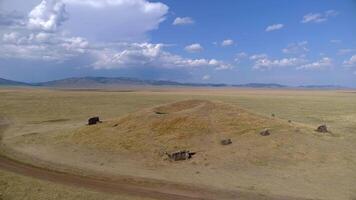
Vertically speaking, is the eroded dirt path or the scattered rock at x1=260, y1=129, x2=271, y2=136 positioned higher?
the scattered rock at x1=260, y1=129, x2=271, y2=136

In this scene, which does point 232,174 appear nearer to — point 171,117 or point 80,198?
point 80,198

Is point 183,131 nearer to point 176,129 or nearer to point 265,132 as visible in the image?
point 176,129

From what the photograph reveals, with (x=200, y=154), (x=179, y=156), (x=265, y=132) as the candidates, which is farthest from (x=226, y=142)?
(x=179, y=156)

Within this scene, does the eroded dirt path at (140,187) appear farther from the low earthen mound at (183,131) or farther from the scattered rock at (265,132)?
the scattered rock at (265,132)

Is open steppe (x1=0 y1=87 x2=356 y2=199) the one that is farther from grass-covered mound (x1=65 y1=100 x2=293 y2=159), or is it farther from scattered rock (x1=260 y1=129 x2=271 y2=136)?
scattered rock (x1=260 y1=129 x2=271 y2=136)

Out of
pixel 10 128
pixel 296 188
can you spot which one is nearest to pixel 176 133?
pixel 296 188

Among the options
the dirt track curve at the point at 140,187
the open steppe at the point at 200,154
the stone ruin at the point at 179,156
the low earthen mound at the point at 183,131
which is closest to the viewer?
the dirt track curve at the point at 140,187

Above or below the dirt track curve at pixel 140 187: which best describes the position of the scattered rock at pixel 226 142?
above

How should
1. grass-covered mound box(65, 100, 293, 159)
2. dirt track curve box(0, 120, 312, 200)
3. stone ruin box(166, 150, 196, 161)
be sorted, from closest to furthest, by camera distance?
dirt track curve box(0, 120, 312, 200) → stone ruin box(166, 150, 196, 161) → grass-covered mound box(65, 100, 293, 159)

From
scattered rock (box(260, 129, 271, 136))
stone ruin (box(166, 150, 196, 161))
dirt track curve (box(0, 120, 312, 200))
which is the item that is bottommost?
dirt track curve (box(0, 120, 312, 200))

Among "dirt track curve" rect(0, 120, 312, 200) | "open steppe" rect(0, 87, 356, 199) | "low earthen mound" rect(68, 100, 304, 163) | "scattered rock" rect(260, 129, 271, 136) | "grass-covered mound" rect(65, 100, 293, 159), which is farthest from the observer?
"scattered rock" rect(260, 129, 271, 136)

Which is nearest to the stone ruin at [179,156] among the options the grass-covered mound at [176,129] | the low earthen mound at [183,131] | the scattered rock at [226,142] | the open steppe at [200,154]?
the open steppe at [200,154]

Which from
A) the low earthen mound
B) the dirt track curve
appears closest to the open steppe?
the low earthen mound

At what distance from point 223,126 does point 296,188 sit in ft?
31.7
